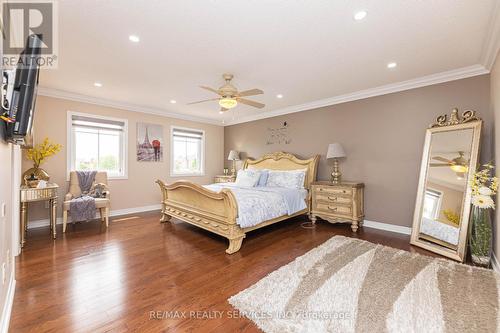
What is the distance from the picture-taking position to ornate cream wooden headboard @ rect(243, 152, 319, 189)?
4.73 meters

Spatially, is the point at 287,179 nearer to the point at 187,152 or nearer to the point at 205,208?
the point at 205,208

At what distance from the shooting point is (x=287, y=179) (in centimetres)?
461

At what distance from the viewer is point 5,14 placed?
1855mm

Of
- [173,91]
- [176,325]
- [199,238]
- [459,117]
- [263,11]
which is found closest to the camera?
[176,325]

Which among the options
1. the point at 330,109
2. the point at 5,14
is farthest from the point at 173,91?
the point at 330,109

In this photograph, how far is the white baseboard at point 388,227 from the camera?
146 inches

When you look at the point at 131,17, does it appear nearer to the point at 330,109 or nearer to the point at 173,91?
the point at 173,91

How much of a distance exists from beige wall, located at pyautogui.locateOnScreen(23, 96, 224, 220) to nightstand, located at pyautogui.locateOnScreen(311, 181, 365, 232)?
3511mm

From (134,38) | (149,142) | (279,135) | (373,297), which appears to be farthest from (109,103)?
(373,297)

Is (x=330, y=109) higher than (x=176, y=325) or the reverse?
higher

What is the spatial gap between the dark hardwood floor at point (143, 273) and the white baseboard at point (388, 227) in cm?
21

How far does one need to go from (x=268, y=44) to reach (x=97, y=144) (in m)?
4.25

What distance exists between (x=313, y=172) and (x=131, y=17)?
391cm

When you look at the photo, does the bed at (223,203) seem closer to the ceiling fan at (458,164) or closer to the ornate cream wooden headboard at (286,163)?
the ornate cream wooden headboard at (286,163)
